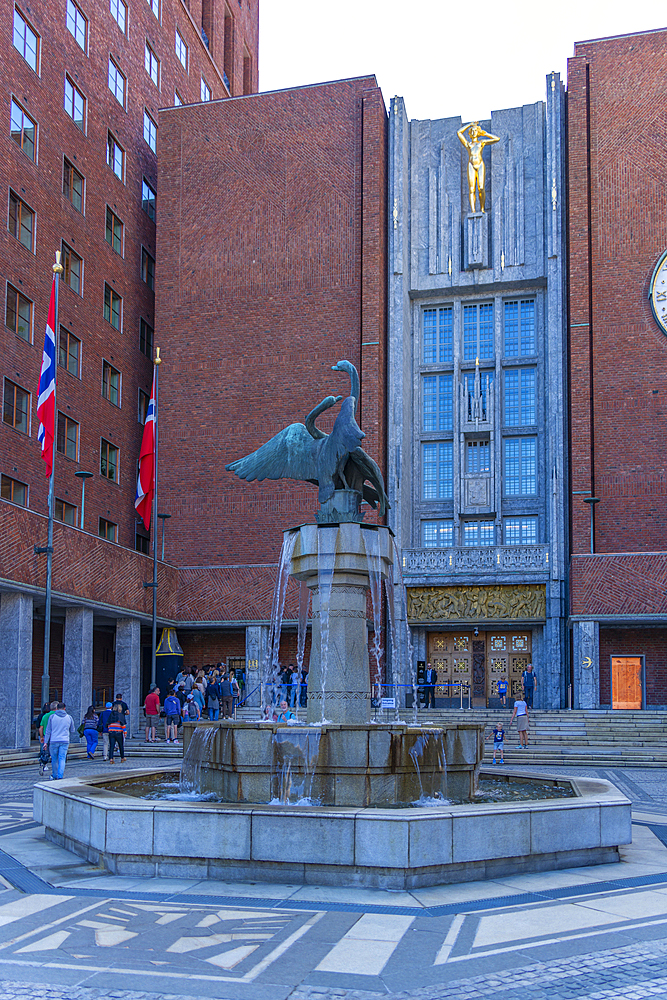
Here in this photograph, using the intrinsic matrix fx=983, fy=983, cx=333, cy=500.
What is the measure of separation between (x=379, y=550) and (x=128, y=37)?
35.8 meters

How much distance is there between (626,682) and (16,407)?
915 inches

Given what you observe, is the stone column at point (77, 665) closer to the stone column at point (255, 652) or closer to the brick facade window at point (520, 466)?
the stone column at point (255, 652)

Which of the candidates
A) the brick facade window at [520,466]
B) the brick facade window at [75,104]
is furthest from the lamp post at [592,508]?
the brick facade window at [75,104]

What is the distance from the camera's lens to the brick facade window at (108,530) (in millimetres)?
38062

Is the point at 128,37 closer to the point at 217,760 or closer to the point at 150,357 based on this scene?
the point at 150,357

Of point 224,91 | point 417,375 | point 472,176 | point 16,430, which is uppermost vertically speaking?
point 224,91

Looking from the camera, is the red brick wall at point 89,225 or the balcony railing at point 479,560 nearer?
the red brick wall at point 89,225

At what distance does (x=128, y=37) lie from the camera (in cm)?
4200

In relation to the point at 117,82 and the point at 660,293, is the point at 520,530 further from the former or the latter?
the point at 117,82

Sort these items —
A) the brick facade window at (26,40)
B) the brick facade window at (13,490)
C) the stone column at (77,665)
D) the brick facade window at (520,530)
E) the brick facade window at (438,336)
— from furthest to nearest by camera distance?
the brick facade window at (438,336) < the brick facade window at (520,530) < the brick facade window at (26,40) < the brick facade window at (13,490) < the stone column at (77,665)

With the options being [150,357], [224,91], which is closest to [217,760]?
[150,357]

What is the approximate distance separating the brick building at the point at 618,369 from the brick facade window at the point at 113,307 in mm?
18078

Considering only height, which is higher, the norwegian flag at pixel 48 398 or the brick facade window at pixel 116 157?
the brick facade window at pixel 116 157

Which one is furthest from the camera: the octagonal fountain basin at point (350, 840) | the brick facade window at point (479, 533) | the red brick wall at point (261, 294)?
the brick facade window at point (479, 533)
